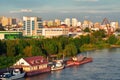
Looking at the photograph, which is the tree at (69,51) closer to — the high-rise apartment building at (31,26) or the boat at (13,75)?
the boat at (13,75)

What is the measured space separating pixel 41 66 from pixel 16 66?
27.8 inches

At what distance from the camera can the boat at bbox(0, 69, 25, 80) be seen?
25.0ft

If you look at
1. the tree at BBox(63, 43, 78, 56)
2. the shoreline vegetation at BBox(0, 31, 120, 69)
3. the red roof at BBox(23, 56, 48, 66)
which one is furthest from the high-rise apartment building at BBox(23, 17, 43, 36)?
the red roof at BBox(23, 56, 48, 66)

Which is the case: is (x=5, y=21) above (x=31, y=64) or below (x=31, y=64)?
above

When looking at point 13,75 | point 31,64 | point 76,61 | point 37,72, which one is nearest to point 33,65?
point 31,64

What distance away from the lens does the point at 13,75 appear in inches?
309

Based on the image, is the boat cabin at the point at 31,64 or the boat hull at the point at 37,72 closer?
the boat hull at the point at 37,72

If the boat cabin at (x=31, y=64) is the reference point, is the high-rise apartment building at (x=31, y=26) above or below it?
above

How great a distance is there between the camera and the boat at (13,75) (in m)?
7.62

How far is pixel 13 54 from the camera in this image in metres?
11.3

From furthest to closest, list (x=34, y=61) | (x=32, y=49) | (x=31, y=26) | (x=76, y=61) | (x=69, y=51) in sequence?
(x=31, y=26) → (x=69, y=51) → (x=32, y=49) → (x=76, y=61) → (x=34, y=61)

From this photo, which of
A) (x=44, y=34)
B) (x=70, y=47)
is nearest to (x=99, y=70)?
(x=70, y=47)

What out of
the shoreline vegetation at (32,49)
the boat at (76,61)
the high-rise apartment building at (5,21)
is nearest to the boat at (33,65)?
the shoreline vegetation at (32,49)

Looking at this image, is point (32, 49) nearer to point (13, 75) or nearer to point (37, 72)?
point (37, 72)
